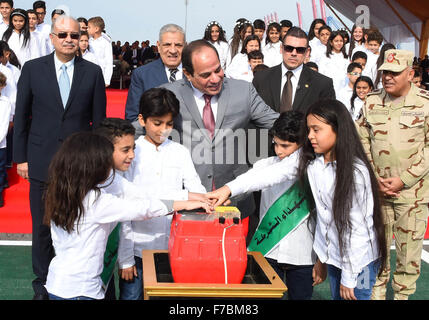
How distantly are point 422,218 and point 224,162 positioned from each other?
4.40 ft

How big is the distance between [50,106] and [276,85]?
59.5 inches

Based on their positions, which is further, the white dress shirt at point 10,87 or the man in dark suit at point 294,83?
the white dress shirt at point 10,87

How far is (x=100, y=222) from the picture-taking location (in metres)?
2.68

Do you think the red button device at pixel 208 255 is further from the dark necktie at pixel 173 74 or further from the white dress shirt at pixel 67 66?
the white dress shirt at pixel 67 66

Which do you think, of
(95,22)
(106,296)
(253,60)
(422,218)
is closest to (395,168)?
(422,218)

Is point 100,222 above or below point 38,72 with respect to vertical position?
below

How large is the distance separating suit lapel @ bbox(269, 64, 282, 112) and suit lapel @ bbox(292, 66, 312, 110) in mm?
126

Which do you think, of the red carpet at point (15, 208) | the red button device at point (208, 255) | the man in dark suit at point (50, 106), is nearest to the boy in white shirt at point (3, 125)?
the red carpet at point (15, 208)

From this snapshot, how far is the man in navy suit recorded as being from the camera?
392 cm

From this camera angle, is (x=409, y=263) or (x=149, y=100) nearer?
(x=149, y=100)

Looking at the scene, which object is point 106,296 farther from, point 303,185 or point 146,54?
point 146,54

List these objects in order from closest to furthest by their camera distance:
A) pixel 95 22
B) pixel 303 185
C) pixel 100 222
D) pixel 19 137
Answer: pixel 100 222
pixel 303 185
pixel 19 137
pixel 95 22

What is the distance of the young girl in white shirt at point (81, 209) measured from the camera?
8.64 ft

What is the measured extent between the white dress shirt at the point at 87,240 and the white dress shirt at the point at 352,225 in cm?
58
